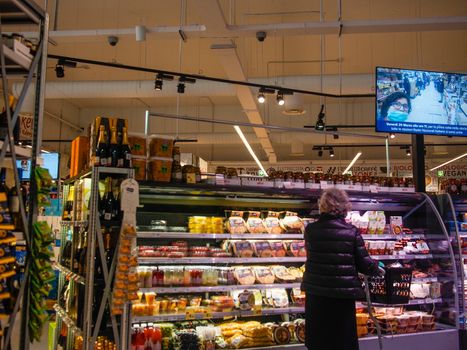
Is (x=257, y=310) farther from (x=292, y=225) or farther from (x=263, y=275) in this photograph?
(x=292, y=225)

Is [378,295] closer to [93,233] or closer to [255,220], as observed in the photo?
[255,220]

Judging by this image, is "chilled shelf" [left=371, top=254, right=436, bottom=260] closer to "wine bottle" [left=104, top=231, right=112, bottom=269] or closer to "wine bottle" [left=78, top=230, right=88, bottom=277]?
"wine bottle" [left=104, top=231, right=112, bottom=269]

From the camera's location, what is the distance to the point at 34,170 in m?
2.78

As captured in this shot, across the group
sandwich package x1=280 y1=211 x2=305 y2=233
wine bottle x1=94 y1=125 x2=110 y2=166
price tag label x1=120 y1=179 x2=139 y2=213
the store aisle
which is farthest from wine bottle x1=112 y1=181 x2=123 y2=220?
the store aisle

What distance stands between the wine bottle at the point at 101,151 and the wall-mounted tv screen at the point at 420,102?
351 centimetres

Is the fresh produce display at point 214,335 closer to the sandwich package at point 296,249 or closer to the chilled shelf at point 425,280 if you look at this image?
the sandwich package at point 296,249

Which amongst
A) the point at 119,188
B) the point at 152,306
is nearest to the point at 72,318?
the point at 152,306

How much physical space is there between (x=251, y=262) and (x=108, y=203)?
1.96 metres

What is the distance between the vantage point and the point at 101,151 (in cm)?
463

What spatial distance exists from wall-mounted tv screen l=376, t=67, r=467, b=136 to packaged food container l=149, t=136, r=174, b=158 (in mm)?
2842

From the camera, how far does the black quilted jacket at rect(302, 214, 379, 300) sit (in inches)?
159

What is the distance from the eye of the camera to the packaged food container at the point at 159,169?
16.3ft

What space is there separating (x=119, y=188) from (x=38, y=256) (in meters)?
1.91

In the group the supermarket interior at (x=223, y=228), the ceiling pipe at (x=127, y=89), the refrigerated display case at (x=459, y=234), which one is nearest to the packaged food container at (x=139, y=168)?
the supermarket interior at (x=223, y=228)
